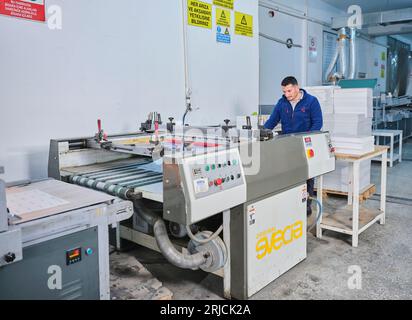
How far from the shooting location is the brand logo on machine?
5.74 ft

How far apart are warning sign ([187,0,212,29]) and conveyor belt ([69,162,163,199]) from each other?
1455 mm

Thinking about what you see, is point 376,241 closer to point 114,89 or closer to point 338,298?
point 338,298

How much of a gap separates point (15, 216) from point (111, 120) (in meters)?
1.37

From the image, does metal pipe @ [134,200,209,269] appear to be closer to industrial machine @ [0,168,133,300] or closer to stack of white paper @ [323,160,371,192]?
industrial machine @ [0,168,133,300]

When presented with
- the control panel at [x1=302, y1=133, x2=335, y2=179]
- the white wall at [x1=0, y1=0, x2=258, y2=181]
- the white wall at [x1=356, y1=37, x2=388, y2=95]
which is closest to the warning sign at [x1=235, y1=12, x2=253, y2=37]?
the white wall at [x1=0, y1=0, x2=258, y2=181]

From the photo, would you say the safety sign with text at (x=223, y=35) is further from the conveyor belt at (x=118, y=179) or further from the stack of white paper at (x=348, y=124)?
the conveyor belt at (x=118, y=179)

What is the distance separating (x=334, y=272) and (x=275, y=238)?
485mm

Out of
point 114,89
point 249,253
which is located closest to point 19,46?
point 114,89

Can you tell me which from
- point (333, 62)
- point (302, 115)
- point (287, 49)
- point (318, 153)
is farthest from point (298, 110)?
point (333, 62)

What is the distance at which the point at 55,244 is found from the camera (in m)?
1.11

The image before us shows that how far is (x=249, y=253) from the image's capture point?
1.68 m

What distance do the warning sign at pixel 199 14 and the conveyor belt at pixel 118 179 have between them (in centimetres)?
146

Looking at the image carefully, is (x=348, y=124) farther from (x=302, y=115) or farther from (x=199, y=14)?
(x=199, y=14)

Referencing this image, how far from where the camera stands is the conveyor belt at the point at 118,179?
1.55 m
